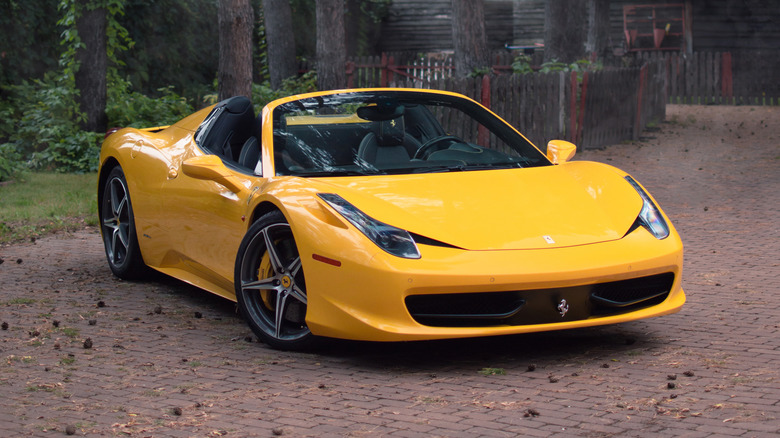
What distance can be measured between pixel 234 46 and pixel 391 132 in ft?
22.6

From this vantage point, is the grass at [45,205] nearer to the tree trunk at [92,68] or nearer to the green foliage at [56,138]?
the green foliage at [56,138]

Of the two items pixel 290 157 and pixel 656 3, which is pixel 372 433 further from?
pixel 656 3

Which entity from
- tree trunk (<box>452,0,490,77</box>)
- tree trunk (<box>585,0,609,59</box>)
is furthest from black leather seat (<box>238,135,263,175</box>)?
tree trunk (<box>585,0,609,59</box>)

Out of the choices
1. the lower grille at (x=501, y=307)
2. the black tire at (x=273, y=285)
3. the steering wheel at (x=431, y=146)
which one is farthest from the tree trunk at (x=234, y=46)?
the lower grille at (x=501, y=307)

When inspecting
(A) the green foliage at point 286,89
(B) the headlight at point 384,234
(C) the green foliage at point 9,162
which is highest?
(B) the headlight at point 384,234

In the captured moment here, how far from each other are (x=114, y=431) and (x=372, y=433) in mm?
1052

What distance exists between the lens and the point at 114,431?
4.18 metres

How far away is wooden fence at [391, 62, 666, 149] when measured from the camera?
16453mm

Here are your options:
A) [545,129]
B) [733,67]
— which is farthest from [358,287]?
[733,67]

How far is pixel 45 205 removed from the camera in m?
11.9

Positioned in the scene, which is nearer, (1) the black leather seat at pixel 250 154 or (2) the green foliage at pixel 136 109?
(1) the black leather seat at pixel 250 154

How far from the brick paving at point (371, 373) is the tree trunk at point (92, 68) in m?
8.83

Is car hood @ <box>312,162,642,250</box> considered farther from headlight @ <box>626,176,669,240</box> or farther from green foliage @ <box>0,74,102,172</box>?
green foliage @ <box>0,74,102,172</box>

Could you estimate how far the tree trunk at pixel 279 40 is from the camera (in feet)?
87.4
